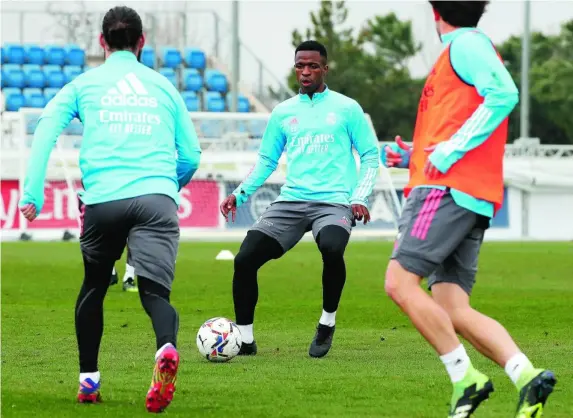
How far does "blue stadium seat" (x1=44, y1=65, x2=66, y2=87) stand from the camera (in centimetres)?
3838

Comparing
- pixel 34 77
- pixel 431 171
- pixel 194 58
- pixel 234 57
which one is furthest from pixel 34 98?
pixel 431 171

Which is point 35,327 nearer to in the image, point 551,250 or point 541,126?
point 551,250

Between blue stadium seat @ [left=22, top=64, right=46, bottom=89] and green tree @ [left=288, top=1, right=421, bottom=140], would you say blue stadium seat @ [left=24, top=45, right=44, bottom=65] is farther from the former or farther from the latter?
green tree @ [left=288, top=1, right=421, bottom=140]

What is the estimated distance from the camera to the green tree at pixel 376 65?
2251 inches

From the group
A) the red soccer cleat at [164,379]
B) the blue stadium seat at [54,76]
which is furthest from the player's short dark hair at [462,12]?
the blue stadium seat at [54,76]

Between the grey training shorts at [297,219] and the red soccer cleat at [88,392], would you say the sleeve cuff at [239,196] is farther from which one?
the red soccer cleat at [88,392]

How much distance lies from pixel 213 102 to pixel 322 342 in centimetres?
3099

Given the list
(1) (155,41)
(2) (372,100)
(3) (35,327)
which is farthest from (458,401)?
(2) (372,100)

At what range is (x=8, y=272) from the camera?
717 inches

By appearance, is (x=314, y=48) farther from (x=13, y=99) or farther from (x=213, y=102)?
(x=213, y=102)

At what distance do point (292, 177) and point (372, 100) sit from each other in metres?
48.5

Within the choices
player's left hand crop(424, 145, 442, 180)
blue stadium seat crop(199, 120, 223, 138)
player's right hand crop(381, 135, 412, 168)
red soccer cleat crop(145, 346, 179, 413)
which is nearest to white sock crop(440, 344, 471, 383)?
player's left hand crop(424, 145, 442, 180)

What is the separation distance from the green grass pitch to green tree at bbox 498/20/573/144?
39595 millimetres

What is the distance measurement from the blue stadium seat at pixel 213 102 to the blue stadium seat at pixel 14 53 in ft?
18.7
